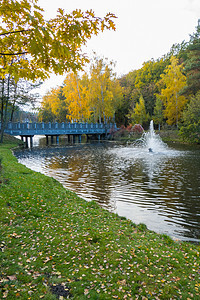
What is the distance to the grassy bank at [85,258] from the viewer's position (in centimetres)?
379

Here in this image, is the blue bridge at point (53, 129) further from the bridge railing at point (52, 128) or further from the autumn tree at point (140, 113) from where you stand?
the autumn tree at point (140, 113)

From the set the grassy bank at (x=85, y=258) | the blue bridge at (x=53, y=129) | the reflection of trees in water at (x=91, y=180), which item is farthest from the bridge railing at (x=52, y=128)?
the grassy bank at (x=85, y=258)

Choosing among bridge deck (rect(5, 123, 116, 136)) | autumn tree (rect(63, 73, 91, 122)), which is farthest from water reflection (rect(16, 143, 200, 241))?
autumn tree (rect(63, 73, 91, 122))

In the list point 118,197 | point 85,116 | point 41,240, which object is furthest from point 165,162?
point 85,116

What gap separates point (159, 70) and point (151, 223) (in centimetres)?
5952

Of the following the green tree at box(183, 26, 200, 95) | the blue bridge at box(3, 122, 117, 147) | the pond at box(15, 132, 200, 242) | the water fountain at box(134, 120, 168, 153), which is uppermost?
the green tree at box(183, 26, 200, 95)

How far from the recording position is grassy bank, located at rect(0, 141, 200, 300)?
3.79 meters

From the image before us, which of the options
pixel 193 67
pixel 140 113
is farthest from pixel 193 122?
pixel 140 113

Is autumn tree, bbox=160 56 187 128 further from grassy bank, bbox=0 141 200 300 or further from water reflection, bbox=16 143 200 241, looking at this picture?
grassy bank, bbox=0 141 200 300

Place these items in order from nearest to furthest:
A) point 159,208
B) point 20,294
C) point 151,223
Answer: point 20,294 → point 151,223 → point 159,208

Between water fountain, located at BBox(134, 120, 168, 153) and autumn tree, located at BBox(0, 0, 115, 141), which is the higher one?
autumn tree, located at BBox(0, 0, 115, 141)

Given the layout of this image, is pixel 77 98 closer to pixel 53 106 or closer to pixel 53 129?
pixel 53 129

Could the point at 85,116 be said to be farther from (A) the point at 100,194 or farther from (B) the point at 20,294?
(B) the point at 20,294

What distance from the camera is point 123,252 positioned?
4945 millimetres
